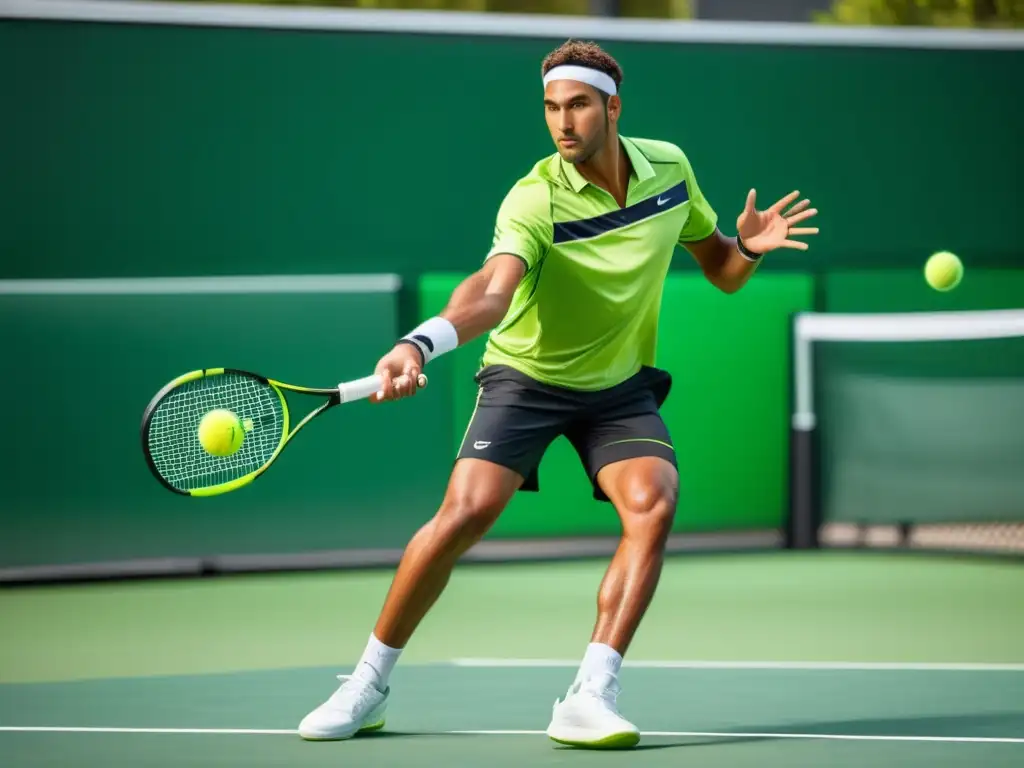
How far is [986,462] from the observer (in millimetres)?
9492

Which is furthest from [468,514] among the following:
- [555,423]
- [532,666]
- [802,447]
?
[802,447]

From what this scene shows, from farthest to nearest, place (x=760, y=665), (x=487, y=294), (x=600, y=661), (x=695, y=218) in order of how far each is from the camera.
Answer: (x=760, y=665) < (x=695, y=218) < (x=600, y=661) < (x=487, y=294)

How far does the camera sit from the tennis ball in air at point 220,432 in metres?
5.03

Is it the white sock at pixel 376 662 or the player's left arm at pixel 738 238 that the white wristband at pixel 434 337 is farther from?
the player's left arm at pixel 738 238

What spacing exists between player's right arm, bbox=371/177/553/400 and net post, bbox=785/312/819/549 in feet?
15.3

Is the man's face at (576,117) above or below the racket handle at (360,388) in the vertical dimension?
above

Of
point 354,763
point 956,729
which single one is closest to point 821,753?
point 956,729

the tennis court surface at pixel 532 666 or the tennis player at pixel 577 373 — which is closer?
the tennis player at pixel 577 373

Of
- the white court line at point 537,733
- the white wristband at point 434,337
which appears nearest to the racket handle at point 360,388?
the white wristband at point 434,337

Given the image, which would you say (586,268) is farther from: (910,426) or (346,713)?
(910,426)

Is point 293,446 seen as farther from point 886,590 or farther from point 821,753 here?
point 821,753

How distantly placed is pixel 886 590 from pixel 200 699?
3.53 meters

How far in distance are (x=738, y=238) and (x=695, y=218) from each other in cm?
15

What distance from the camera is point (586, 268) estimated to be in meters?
5.23
